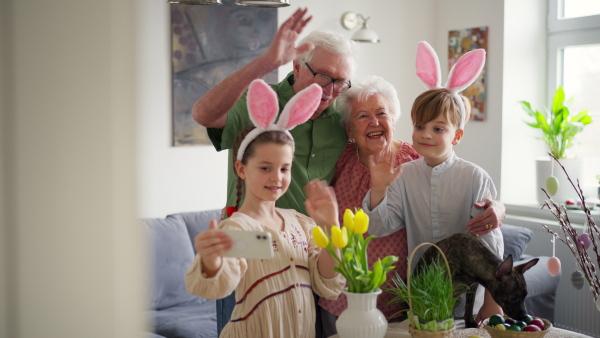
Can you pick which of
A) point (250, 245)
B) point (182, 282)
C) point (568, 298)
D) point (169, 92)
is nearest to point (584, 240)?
point (250, 245)

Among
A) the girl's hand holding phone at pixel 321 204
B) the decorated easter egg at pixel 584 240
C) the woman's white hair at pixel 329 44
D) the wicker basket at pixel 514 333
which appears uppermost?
the woman's white hair at pixel 329 44

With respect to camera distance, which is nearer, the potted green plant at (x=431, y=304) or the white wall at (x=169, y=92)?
the potted green plant at (x=431, y=304)

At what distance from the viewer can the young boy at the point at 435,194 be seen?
73.6 inches

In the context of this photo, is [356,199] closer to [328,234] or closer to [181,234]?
[328,234]

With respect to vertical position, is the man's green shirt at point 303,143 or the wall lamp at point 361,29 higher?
the wall lamp at point 361,29

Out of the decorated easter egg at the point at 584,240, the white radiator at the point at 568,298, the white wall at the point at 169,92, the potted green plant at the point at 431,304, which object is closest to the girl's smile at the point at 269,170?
the potted green plant at the point at 431,304

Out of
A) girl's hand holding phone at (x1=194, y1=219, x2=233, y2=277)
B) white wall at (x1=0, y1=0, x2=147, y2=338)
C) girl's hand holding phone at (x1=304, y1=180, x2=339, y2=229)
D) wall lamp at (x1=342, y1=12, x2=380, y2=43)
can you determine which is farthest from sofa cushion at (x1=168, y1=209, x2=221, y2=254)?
white wall at (x1=0, y1=0, x2=147, y2=338)

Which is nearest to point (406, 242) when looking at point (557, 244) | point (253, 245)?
point (253, 245)

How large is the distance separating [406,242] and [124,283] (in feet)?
5.53

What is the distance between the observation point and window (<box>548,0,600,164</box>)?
14.1 ft

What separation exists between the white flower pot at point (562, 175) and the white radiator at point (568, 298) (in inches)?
9.2

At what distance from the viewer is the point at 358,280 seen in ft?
4.96

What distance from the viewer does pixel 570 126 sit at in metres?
4.18

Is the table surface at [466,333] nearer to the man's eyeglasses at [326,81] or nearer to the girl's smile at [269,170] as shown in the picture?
the girl's smile at [269,170]
